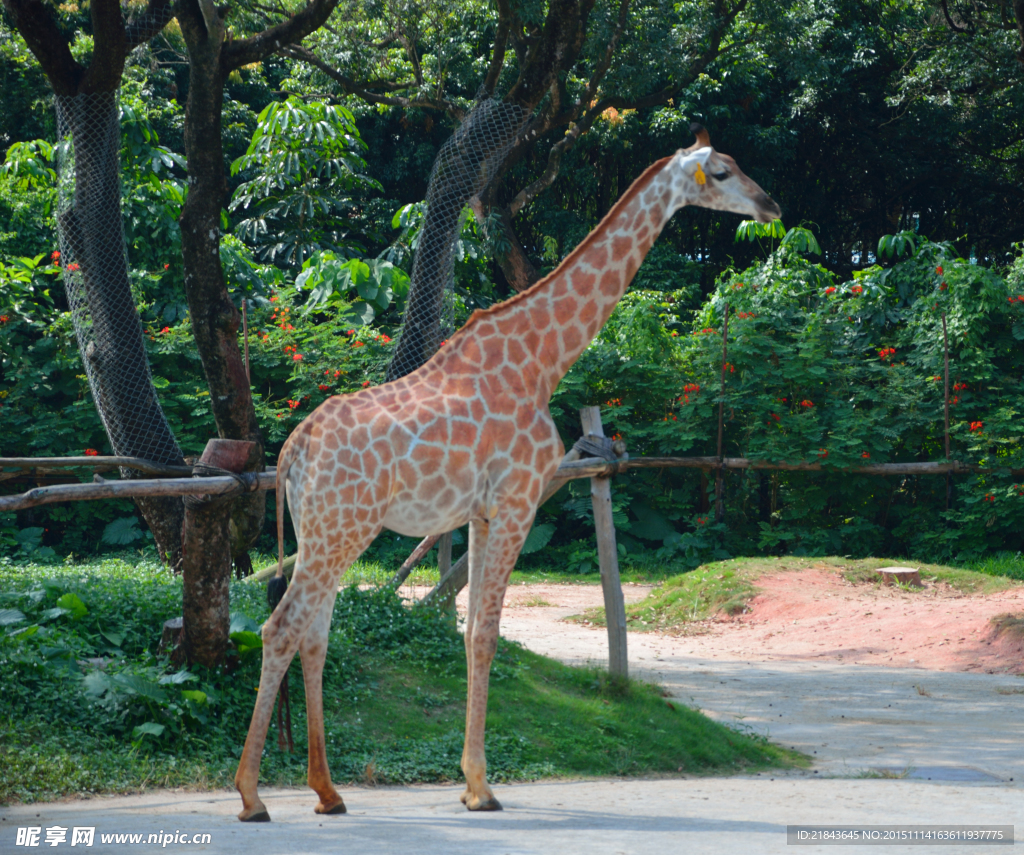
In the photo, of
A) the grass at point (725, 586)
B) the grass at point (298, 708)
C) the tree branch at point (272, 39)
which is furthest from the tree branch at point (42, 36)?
the grass at point (725, 586)

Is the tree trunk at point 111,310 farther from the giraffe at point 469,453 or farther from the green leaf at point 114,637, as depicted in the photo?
the giraffe at point 469,453

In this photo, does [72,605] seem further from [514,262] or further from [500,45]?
[514,262]

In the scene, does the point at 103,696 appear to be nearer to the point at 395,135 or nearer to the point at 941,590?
the point at 941,590

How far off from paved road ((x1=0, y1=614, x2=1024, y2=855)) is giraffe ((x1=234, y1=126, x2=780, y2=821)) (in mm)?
291

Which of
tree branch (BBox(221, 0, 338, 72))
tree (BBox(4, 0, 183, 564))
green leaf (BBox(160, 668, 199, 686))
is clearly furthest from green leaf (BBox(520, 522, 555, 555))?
green leaf (BBox(160, 668, 199, 686))

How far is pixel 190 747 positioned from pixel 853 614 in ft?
24.3

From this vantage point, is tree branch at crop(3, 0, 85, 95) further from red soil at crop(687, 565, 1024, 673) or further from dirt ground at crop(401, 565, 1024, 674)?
red soil at crop(687, 565, 1024, 673)

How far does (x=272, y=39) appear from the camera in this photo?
304 inches

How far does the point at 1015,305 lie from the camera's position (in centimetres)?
1280

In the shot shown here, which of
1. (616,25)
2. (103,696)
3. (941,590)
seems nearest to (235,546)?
(103,696)

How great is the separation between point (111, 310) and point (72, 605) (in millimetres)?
3129

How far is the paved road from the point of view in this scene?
3.58 meters

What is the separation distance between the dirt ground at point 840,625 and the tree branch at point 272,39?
5308mm

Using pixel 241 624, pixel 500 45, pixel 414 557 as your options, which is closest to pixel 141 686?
pixel 241 624
